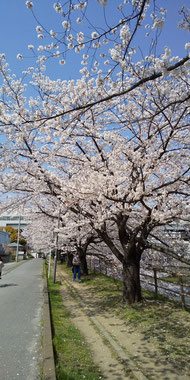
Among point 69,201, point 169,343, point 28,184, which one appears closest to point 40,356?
point 169,343

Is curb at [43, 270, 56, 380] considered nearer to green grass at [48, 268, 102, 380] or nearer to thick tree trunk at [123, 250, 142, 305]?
green grass at [48, 268, 102, 380]

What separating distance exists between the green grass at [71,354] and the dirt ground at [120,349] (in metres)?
0.16

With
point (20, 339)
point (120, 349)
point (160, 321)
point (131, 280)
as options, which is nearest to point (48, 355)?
point (20, 339)

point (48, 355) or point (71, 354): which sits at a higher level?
point (48, 355)

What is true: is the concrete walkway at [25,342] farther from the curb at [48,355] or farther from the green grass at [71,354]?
the green grass at [71,354]

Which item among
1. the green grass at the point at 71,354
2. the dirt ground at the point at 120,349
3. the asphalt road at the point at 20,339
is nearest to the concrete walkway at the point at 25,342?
the asphalt road at the point at 20,339

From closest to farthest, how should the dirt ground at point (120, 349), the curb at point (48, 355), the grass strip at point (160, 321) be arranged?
the curb at point (48, 355)
the dirt ground at point (120, 349)
the grass strip at point (160, 321)

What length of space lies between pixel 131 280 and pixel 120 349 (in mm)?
3366

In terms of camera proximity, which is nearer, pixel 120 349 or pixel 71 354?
pixel 71 354

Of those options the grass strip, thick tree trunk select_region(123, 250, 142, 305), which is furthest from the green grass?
thick tree trunk select_region(123, 250, 142, 305)

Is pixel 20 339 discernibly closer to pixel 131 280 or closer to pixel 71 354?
pixel 71 354

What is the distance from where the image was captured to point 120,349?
4875 mm

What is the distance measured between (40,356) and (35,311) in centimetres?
353

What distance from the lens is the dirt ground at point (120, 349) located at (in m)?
3.91
